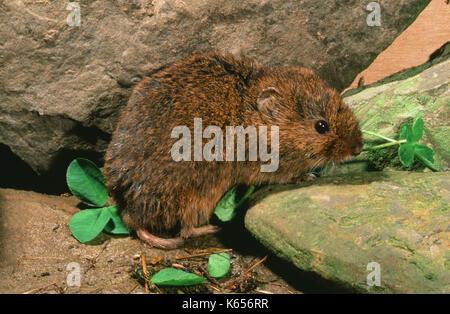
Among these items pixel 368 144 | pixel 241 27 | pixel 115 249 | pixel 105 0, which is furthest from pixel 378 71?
pixel 115 249

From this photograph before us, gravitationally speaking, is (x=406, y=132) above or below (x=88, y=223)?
above

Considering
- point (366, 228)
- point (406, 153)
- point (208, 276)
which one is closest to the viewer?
point (366, 228)

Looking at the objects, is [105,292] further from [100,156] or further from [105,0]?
[105,0]

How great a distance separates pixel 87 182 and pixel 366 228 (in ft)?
8.57

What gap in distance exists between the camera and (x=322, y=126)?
3951 mm

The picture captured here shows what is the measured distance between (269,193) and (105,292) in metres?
1.65

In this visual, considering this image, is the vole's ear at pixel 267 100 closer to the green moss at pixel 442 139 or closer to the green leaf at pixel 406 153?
the green leaf at pixel 406 153

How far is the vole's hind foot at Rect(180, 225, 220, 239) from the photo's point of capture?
416 cm

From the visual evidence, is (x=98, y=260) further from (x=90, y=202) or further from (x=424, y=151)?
(x=424, y=151)

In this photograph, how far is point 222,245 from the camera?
4188 millimetres

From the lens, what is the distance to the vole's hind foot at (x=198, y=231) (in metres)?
4.16

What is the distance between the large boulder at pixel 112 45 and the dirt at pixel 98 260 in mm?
713

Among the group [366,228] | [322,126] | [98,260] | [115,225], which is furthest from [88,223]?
[366,228]

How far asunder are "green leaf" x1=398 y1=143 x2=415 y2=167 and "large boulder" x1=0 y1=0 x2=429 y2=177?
1338mm
